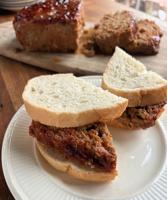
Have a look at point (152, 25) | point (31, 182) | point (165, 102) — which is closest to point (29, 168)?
point (31, 182)

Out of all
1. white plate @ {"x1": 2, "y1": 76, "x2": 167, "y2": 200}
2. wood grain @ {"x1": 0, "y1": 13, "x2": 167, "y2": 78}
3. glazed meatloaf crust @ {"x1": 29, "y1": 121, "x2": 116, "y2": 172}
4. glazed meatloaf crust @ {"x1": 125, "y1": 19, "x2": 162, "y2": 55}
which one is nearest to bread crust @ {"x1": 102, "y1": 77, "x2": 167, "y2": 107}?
white plate @ {"x1": 2, "y1": 76, "x2": 167, "y2": 200}

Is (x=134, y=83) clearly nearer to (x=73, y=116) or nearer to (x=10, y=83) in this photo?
(x=73, y=116)

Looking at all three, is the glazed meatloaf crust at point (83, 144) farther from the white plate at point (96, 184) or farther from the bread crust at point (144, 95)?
the bread crust at point (144, 95)

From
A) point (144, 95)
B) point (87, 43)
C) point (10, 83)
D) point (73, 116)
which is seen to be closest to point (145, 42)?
point (87, 43)

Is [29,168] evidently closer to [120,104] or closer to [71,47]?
[120,104]

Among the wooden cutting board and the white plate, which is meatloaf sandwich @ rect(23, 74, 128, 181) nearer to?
the white plate

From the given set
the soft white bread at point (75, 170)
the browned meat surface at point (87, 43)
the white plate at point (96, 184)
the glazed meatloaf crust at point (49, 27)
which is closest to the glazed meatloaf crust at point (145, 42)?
the browned meat surface at point (87, 43)
